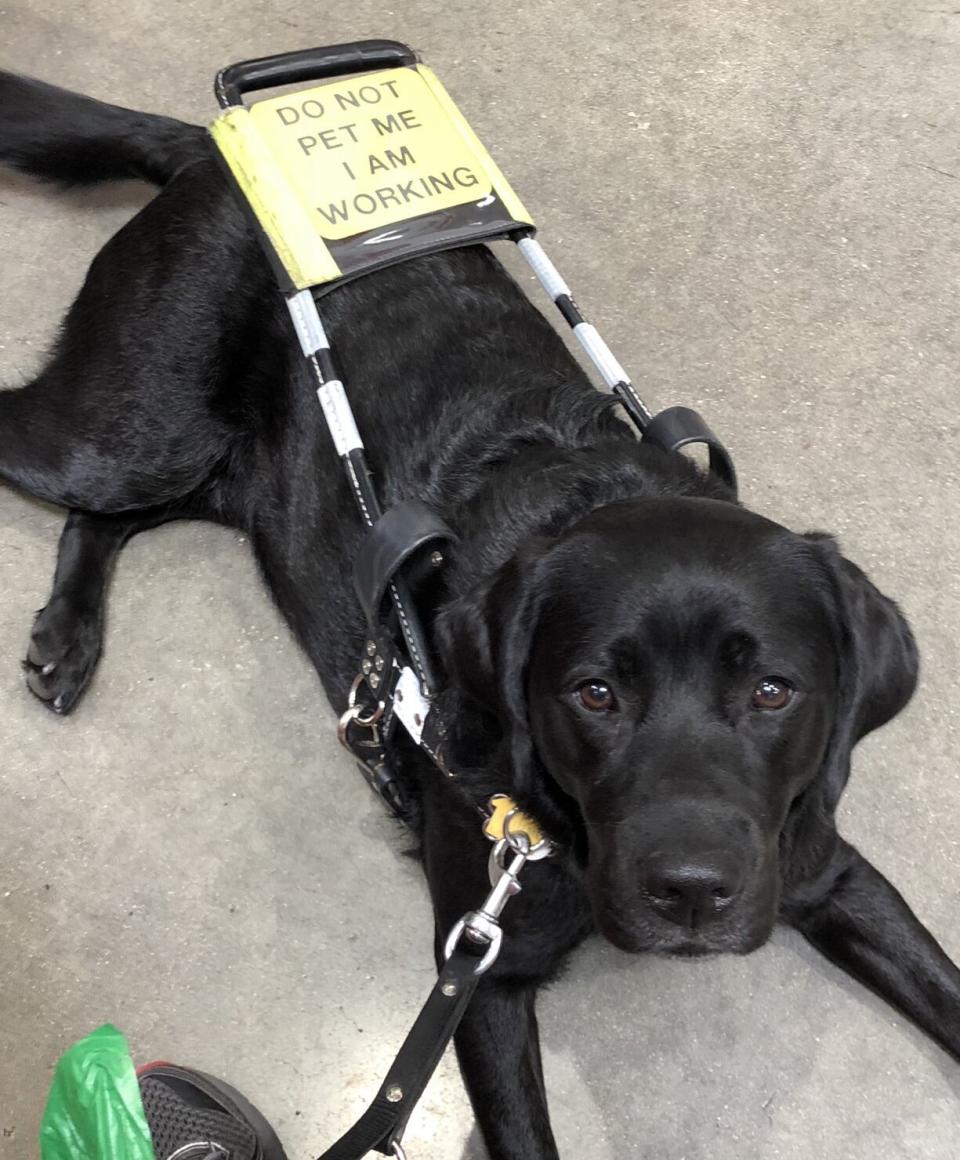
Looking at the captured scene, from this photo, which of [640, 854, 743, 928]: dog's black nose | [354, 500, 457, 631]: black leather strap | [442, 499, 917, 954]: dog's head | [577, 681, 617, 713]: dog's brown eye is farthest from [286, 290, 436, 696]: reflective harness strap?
[640, 854, 743, 928]: dog's black nose

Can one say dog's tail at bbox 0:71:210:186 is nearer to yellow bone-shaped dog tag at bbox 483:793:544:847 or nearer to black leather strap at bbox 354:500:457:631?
black leather strap at bbox 354:500:457:631

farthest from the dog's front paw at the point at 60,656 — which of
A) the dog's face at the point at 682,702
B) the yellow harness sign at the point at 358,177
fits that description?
the dog's face at the point at 682,702

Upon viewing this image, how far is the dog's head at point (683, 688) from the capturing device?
1.17 meters

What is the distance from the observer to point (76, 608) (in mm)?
1979

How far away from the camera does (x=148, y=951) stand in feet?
5.80

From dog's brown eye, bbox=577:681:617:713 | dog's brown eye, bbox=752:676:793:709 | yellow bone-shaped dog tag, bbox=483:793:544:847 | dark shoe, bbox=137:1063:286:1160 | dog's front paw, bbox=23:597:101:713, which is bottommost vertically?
dark shoe, bbox=137:1063:286:1160

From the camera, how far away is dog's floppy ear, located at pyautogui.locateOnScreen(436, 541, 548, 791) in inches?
51.2

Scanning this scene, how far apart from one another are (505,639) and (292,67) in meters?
0.98

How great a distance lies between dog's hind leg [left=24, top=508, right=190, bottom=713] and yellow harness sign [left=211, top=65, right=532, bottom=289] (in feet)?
2.14

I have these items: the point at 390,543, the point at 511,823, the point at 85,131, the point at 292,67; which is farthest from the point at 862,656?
the point at 85,131

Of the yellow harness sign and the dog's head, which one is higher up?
the yellow harness sign

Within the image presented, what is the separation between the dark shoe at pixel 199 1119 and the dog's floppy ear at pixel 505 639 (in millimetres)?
625

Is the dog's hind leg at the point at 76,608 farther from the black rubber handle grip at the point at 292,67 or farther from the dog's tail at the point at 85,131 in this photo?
the black rubber handle grip at the point at 292,67

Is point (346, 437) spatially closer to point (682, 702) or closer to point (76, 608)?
point (682, 702)
